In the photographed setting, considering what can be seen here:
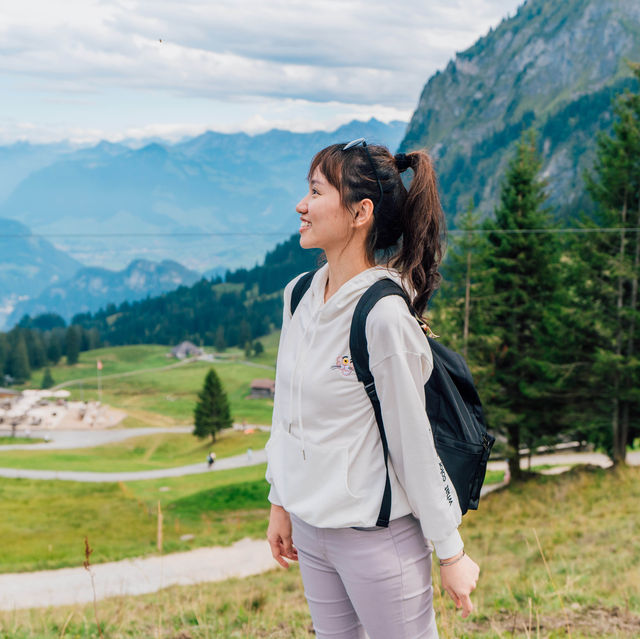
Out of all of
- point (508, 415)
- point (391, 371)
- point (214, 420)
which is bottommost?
point (214, 420)

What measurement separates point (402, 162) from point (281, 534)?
134cm

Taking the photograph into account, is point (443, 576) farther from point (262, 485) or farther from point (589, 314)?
point (262, 485)

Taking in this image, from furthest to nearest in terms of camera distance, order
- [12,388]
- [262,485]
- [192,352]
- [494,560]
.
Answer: [192,352] → [12,388] → [262,485] → [494,560]

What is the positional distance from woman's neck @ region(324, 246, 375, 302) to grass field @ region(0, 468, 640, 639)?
152 centimetres

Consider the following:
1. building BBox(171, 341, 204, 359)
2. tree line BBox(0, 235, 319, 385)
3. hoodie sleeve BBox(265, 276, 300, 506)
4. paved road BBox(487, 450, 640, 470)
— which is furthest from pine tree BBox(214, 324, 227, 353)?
hoodie sleeve BBox(265, 276, 300, 506)

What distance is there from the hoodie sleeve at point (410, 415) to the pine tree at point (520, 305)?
19462 mm

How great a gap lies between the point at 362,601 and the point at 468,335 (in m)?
19.6

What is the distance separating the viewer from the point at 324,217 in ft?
6.33

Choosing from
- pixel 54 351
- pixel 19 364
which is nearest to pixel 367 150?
pixel 19 364

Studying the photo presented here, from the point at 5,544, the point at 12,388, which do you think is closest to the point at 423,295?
the point at 5,544

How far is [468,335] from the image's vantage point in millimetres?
20875

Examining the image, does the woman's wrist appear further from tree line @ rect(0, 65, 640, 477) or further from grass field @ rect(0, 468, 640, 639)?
tree line @ rect(0, 65, 640, 477)

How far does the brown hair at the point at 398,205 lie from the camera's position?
6.27 ft

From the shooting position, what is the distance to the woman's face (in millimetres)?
1924
